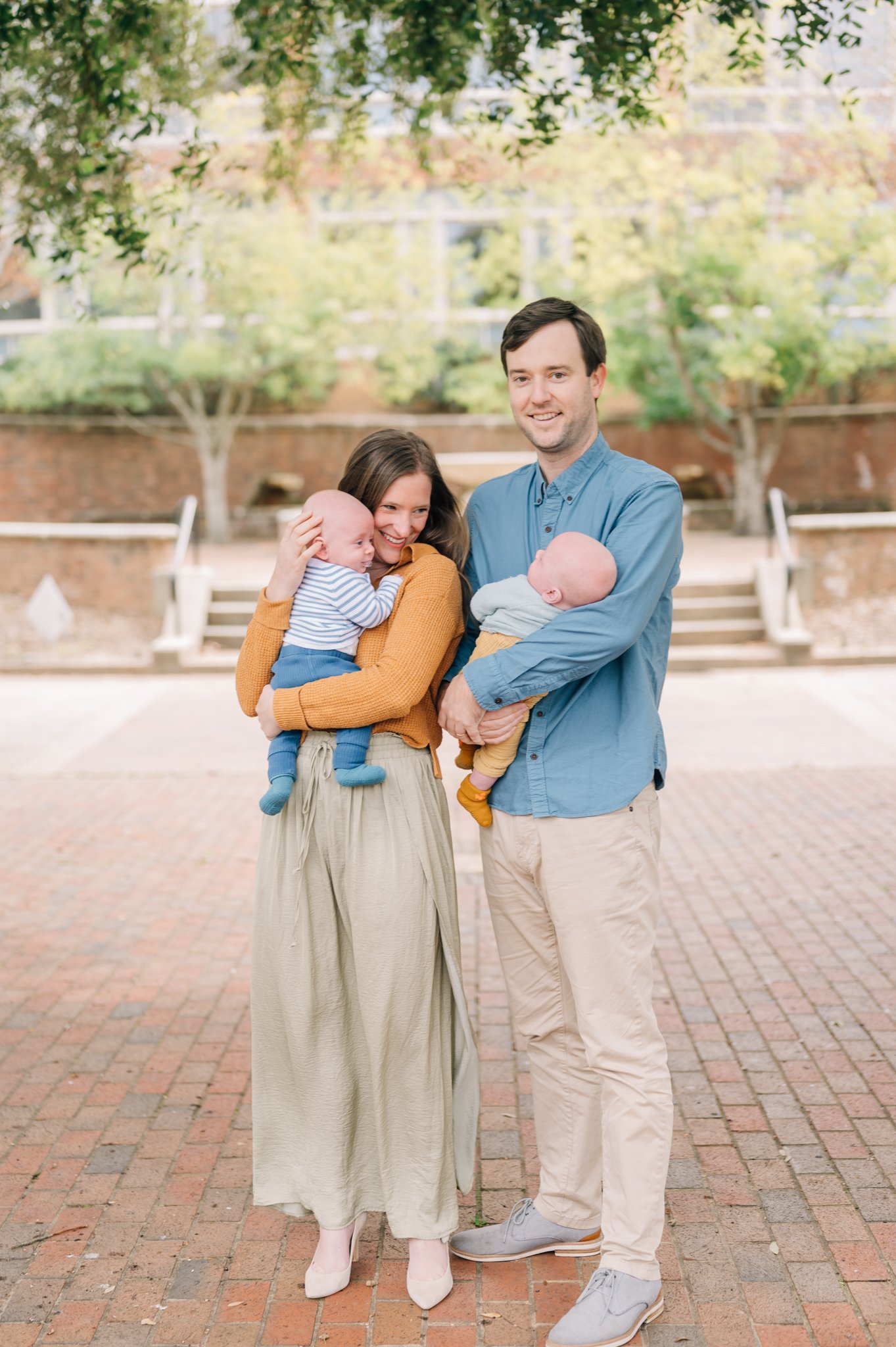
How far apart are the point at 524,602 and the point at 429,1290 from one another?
1542 mm

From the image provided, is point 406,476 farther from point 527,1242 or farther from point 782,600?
point 782,600

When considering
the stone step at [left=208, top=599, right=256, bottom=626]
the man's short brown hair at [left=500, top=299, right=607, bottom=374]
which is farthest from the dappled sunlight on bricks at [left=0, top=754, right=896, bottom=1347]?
the stone step at [left=208, top=599, right=256, bottom=626]

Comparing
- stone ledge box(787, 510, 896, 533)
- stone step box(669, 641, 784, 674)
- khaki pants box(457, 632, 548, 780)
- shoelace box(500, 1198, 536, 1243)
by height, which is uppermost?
khaki pants box(457, 632, 548, 780)

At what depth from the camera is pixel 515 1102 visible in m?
4.04

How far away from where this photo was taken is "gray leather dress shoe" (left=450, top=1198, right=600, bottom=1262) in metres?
3.08

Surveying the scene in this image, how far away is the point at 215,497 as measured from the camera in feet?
70.3

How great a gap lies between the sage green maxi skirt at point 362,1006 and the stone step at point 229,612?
11.3 metres

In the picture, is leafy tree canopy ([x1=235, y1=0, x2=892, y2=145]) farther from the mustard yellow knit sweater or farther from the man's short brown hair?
the mustard yellow knit sweater

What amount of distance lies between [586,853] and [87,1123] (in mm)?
2064

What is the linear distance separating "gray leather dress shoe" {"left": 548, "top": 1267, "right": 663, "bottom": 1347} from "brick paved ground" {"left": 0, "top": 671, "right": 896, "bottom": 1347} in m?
0.09

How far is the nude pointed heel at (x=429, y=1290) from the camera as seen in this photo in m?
2.88

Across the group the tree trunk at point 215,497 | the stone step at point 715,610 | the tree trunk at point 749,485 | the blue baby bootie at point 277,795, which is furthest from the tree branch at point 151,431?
the blue baby bootie at point 277,795

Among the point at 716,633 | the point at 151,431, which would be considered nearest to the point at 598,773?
the point at 716,633

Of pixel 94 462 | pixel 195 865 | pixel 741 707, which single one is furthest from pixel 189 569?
pixel 94 462
